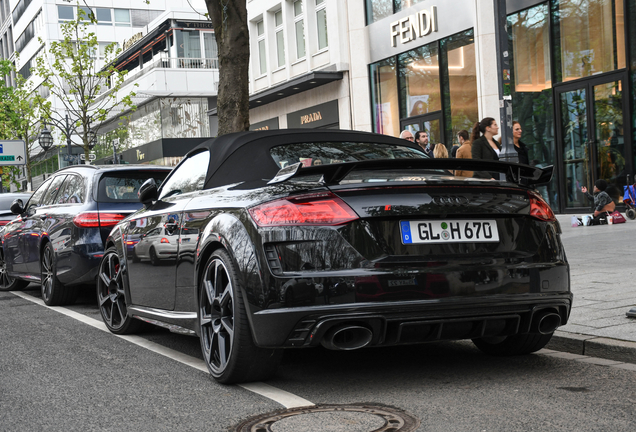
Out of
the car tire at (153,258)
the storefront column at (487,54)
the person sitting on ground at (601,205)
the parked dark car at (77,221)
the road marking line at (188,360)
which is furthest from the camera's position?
the storefront column at (487,54)

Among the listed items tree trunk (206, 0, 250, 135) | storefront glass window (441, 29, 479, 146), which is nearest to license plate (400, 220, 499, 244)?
tree trunk (206, 0, 250, 135)

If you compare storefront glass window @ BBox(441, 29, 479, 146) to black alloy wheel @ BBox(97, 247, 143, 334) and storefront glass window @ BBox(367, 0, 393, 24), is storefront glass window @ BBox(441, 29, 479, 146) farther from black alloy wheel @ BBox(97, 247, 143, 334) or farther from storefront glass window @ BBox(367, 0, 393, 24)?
black alloy wheel @ BBox(97, 247, 143, 334)

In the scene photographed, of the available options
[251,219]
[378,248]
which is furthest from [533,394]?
[251,219]

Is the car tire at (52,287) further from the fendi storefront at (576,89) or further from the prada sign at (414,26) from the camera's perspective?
the prada sign at (414,26)

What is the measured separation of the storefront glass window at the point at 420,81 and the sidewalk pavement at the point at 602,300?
10.5 metres

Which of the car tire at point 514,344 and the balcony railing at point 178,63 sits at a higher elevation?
the balcony railing at point 178,63

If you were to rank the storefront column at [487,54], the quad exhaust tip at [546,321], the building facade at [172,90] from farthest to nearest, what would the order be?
the building facade at [172,90] < the storefront column at [487,54] < the quad exhaust tip at [546,321]

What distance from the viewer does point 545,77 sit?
1903 cm

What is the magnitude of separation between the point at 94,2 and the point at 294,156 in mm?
64398

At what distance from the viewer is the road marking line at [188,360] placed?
165 inches

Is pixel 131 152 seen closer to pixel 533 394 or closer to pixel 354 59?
pixel 354 59

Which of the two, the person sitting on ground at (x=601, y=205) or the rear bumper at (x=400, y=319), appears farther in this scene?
the person sitting on ground at (x=601, y=205)

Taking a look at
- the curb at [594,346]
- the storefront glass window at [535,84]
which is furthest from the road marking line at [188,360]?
the storefront glass window at [535,84]

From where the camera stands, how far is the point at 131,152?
49938 millimetres
